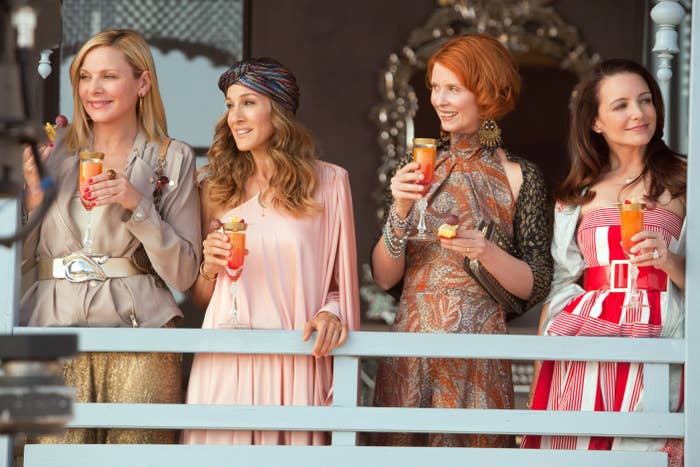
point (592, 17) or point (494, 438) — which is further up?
point (592, 17)

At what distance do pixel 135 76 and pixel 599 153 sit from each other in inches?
65.9

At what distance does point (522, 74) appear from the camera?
26.6 ft

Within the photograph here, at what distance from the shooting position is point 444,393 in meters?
4.85

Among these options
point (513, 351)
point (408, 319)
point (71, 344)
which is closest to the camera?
point (71, 344)

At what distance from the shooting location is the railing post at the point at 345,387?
4.63 m

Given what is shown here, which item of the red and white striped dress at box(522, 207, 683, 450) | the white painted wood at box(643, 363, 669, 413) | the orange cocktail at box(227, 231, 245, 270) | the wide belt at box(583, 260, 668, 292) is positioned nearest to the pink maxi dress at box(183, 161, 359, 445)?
the orange cocktail at box(227, 231, 245, 270)

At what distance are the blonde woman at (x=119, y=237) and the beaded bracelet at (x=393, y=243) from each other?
65 centimetres

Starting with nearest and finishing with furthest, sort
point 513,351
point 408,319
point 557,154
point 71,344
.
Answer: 1. point 71,344
2. point 513,351
3. point 408,319
4. point 557,154

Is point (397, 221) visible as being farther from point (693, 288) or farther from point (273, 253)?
point (693, 288)


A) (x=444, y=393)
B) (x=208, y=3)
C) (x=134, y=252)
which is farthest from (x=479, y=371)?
(x=208, y=3)

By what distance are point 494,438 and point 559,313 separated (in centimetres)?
50

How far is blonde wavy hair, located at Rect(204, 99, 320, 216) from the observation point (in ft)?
15.9

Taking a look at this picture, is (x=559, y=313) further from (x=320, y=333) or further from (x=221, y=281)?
(x=221, y=281)

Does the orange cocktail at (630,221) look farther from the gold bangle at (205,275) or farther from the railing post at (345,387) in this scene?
the gold bangle at (205,275)
